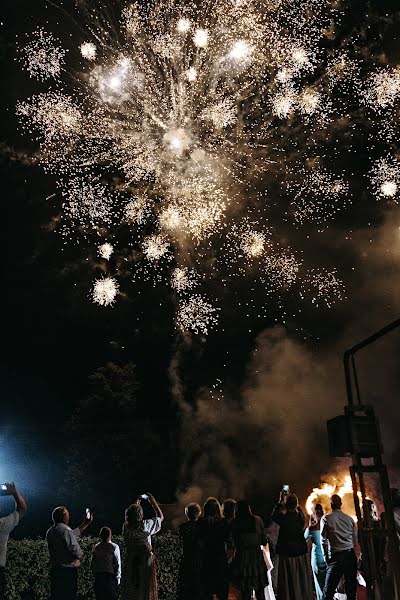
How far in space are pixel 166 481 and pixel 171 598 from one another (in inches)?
551

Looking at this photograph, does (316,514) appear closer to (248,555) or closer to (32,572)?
(248,555)

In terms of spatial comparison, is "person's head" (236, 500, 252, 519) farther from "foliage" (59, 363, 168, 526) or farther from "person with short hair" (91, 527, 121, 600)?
"foliage" (59, 363, 168, 526)

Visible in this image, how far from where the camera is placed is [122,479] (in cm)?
2214

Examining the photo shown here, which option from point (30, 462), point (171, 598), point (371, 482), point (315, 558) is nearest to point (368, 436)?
point (315, 558)

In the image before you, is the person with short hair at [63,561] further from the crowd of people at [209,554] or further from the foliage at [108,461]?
the foliage at [108,461]

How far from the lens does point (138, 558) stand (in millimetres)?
6535

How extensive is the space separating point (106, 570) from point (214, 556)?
1.49 metres

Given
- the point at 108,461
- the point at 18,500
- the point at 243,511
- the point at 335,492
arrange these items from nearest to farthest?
the point at 18,500, the point at 243,511, the point at 335,492, the point at 108,461

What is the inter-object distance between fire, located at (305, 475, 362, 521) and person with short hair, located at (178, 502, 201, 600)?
33.4 feet

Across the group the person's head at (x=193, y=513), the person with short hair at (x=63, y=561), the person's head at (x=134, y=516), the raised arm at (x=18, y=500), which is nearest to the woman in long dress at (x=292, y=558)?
the person's head at (x=193, y=513)

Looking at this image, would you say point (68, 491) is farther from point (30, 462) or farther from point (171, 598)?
point (171, 598)

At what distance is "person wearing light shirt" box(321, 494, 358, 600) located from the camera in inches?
274

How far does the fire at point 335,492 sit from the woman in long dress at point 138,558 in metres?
10.0

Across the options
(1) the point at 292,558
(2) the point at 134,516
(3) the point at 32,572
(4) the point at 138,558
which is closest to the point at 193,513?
(2) the point at 134,516
